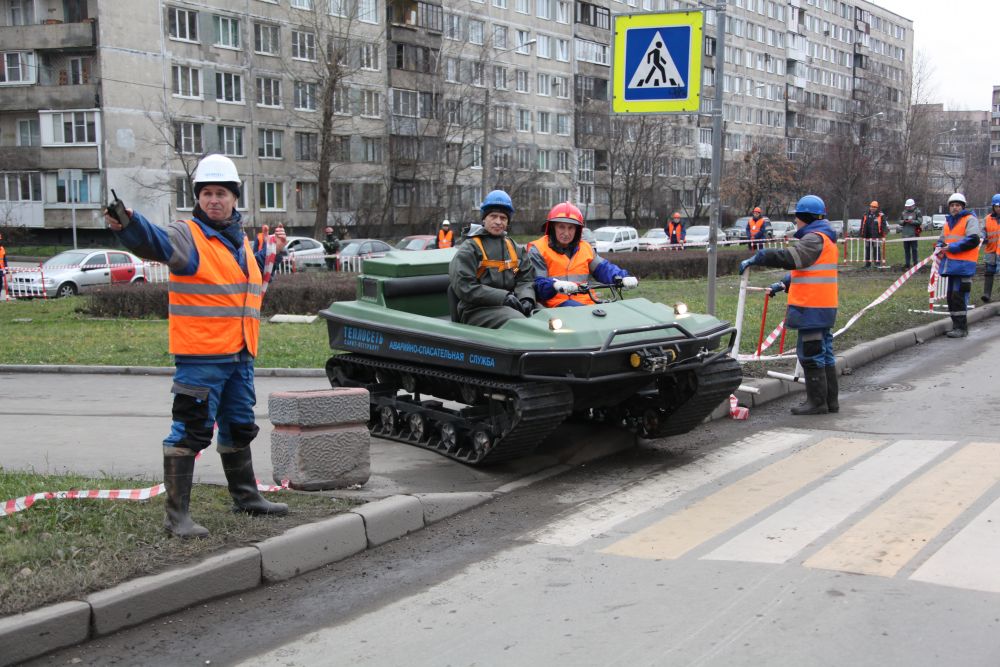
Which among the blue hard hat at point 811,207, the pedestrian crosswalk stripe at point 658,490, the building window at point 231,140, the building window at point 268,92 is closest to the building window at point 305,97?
the building window at point 268,92

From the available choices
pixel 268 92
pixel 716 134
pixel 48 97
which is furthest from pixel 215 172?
pixel 268 92

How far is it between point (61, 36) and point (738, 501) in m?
48.7

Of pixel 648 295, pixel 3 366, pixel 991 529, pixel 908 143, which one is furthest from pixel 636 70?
pixel 908 143

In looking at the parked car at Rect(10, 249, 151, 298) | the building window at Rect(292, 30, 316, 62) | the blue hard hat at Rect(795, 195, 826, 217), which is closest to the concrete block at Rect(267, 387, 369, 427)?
the blue hard hat at Rect(795, 195, 826, 217)

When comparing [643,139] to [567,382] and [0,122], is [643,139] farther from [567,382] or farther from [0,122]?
[567,382]

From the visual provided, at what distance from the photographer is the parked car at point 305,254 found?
36.2 metres

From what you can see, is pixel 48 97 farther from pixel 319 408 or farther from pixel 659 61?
pixel 319 408

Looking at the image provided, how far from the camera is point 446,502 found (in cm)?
705

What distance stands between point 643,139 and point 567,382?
213 feet

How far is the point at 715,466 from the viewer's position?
8328mm

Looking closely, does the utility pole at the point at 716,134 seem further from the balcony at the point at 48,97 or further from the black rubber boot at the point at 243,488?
the balcony at the point at 48,97

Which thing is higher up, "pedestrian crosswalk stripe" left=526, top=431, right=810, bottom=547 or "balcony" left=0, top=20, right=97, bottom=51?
"balcony" left=0, top=20, right=97, bottom=51

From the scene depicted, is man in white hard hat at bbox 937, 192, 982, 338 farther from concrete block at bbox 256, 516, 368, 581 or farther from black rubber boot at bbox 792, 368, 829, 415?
concrete block at bbox 256, 516, 368, 581

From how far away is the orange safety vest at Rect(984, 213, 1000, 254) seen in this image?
18.2 metres
